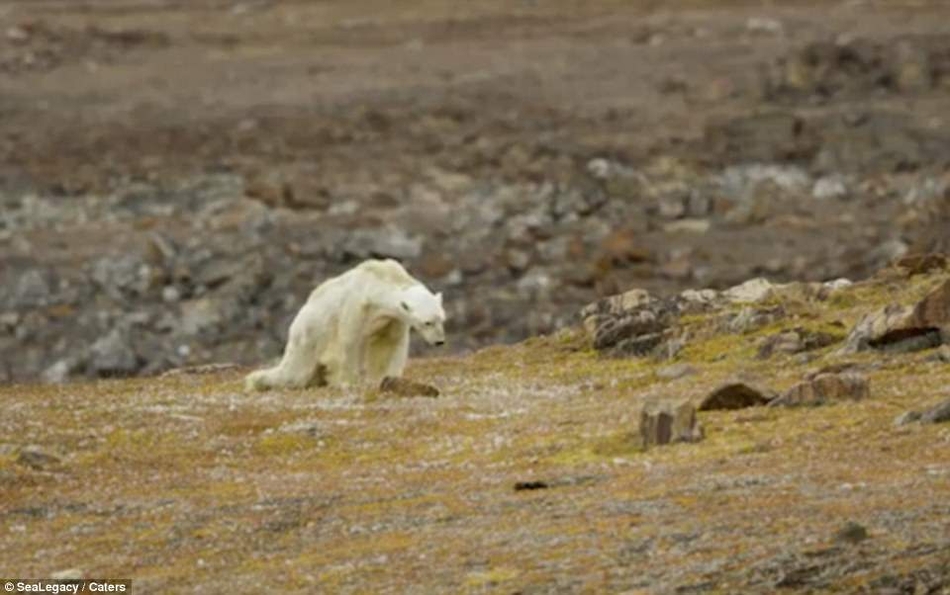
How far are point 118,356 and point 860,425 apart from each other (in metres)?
23.0

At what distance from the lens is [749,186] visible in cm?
4991

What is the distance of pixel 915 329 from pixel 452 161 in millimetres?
29676

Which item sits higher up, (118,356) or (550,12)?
(550,12)

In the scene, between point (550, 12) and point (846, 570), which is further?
point (550, 12)

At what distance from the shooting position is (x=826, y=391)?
2056 centimetres

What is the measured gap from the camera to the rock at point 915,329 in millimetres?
Result: 22422

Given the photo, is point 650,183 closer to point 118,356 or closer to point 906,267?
point 118,356

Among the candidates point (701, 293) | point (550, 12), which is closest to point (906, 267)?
point (701, 293)

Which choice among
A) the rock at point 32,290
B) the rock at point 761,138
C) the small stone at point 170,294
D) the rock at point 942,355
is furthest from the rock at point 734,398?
the rock at point 761,138

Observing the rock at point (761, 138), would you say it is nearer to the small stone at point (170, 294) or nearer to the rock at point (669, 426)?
the small stone at point (170, 294)

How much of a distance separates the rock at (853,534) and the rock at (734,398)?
486cm

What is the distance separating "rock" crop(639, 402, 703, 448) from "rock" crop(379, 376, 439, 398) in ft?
11.6

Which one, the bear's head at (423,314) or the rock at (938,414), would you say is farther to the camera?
the bear's head at (423,314)

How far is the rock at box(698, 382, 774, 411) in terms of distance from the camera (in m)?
20.8
